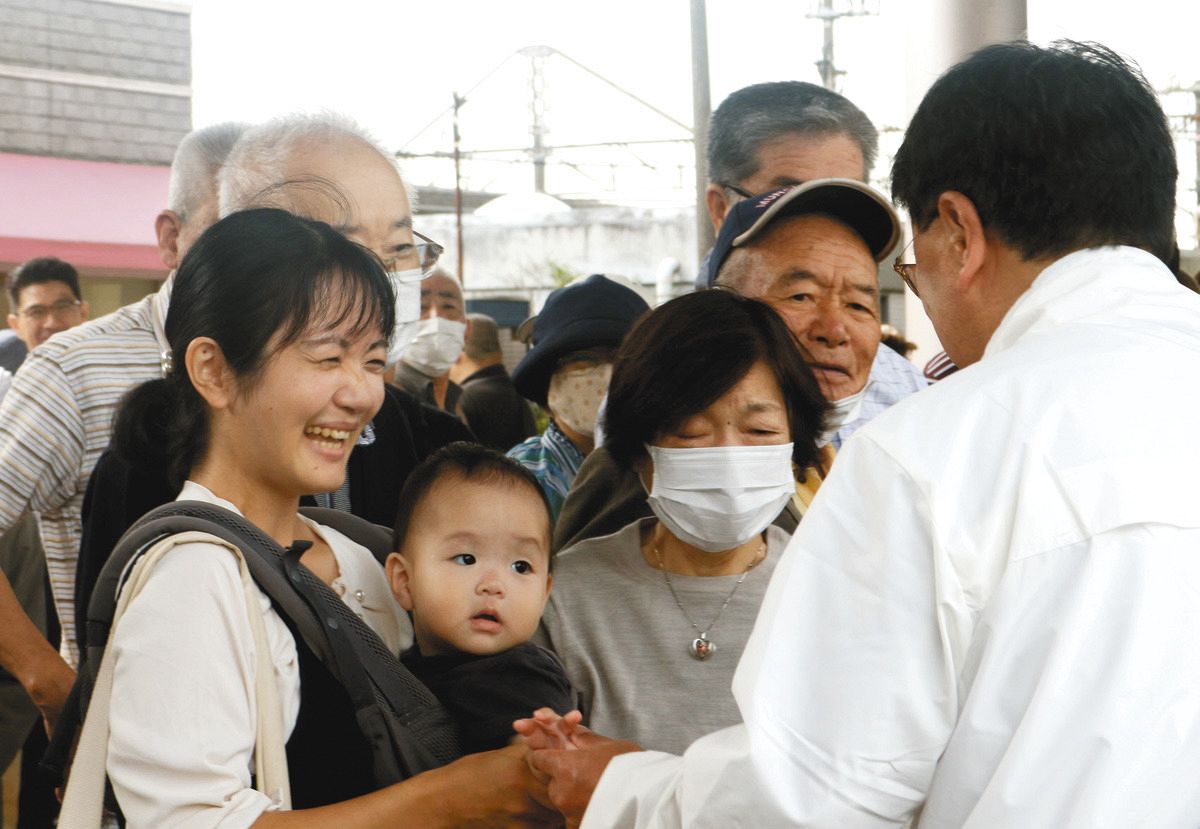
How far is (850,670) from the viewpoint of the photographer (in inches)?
64.2

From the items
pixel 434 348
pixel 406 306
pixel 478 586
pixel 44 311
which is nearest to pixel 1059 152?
pixel 478 586

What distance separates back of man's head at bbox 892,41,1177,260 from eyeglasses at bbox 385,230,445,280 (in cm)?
143

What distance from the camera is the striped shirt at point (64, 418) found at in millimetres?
3398

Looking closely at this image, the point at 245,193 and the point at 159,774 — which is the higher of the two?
the point at 245,193

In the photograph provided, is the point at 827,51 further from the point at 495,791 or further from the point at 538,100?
the point at 495,791

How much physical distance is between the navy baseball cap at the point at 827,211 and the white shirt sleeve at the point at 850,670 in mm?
1607

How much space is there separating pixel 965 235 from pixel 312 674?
117cm

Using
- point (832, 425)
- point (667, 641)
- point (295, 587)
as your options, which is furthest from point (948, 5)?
point (295, 587)

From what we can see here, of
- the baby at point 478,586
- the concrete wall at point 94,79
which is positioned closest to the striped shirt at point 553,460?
the baby at point 478,586

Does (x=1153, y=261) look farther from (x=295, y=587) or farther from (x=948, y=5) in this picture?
(x=948, y=5)

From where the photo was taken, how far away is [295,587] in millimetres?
2170

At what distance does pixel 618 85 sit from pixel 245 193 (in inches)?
1353

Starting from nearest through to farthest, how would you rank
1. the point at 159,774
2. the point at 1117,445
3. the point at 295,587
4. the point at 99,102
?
the point at 1117,445 → the point at 159,774 → the point at 295,587 → the point at 99,102

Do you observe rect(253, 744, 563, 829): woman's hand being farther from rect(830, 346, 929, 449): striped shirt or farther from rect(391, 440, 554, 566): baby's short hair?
rect(830, 346, 929, 449): striped shirt
